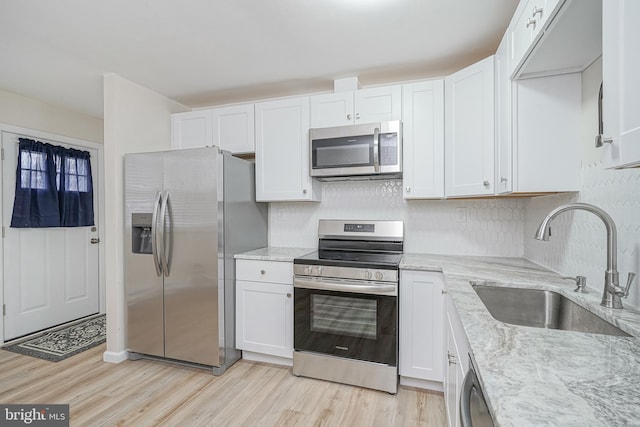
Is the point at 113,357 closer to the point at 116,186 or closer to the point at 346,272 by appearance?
the point at 116,186

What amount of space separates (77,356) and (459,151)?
3527 millimetres

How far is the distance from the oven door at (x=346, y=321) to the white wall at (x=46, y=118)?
3.20 meters

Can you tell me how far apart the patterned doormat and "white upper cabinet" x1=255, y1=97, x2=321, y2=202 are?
7.07 ft

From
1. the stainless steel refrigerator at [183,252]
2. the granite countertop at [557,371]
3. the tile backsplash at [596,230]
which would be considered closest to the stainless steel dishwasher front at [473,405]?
the granite countertop at [557,371]

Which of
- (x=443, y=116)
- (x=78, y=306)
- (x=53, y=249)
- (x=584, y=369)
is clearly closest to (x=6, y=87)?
(x=53, y=249)

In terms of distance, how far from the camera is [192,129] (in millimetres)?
3021

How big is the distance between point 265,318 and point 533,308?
1.83 meters

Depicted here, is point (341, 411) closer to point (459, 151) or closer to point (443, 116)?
point (459, 151)

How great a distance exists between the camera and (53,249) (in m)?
3.41

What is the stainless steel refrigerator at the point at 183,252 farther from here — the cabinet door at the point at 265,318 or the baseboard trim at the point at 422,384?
the baseboard trim at the point at 422,384

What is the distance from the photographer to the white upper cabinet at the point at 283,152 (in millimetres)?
2662

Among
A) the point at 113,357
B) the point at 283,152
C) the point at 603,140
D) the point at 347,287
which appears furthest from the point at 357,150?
Result: the point at 113,357

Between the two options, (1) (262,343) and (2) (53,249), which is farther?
(2) (53,249)

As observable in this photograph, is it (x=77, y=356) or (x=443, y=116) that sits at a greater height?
(x=443, y=116)
